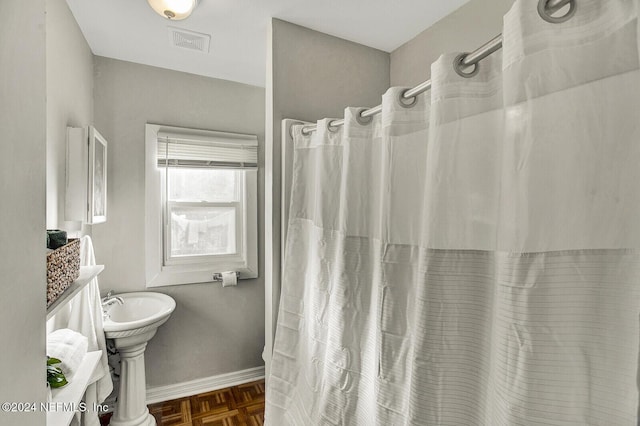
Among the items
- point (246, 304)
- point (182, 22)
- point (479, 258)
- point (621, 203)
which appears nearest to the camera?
point (621, 203)

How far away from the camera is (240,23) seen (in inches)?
62.7

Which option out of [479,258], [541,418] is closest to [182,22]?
[479,258]

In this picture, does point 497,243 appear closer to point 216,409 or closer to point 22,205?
point 22,205

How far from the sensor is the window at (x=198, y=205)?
211 cm

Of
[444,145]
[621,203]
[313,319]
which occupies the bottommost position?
[313,319]

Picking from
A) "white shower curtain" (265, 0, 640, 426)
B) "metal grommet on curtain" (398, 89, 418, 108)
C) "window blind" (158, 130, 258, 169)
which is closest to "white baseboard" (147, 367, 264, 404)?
"white shower curtain" (265, 0, 640, 426)

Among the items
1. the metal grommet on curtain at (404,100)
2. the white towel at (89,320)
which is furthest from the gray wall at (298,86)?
the white towel at (89,320)

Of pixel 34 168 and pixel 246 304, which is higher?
pixel 34 168

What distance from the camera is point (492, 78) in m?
0.70

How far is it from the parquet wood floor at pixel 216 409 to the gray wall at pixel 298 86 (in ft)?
2.66

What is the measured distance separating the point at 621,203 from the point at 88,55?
2.58 m

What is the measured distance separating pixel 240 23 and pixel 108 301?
1.86 metres

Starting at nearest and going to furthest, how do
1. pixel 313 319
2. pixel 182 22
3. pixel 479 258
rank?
pixel 479 258
pixel 313 319
pixel 182 22

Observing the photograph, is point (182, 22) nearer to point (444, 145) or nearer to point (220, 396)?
point (444, 145)
